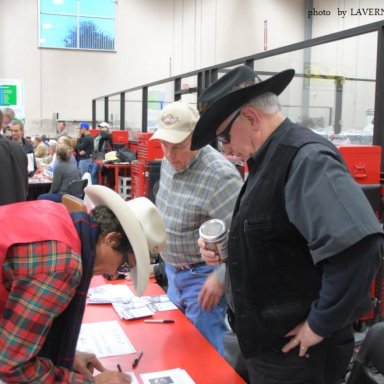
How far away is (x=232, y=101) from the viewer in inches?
56.1

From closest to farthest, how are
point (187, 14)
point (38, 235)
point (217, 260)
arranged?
1. point (38, 235)
2. point (217, 260)
3. point (187, 14)

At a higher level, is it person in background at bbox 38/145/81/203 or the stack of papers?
person in background at bbox 38/145/81/203

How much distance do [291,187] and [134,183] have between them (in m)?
5.65

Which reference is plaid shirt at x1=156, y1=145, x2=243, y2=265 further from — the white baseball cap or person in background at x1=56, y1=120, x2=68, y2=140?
person in background at x1=56, y1=120, x2=68, y2=140

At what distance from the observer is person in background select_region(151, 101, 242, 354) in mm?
2215

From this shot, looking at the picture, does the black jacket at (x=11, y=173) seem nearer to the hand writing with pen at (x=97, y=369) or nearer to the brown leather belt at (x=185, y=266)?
the brown leather belt at (x=185, y=266)

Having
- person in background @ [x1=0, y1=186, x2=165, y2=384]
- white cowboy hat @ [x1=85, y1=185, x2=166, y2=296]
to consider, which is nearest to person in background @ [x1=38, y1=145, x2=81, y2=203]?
white cowboy hat @ [x1=85, y1=185, x2=166, y2=296]

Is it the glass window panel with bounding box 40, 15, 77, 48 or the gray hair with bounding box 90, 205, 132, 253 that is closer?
the gray hair with bounding box 90, 205, 132, 253

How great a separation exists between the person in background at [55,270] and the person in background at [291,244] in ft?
1.04

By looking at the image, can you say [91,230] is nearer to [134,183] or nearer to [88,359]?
[88,359]

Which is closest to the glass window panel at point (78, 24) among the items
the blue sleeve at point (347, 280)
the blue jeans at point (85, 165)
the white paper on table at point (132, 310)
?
the blue jeans at point (85, 165)

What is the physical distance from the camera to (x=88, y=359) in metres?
1.56

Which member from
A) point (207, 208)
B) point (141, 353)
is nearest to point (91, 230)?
point (141, 353)

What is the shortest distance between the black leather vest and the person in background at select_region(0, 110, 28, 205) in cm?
246
